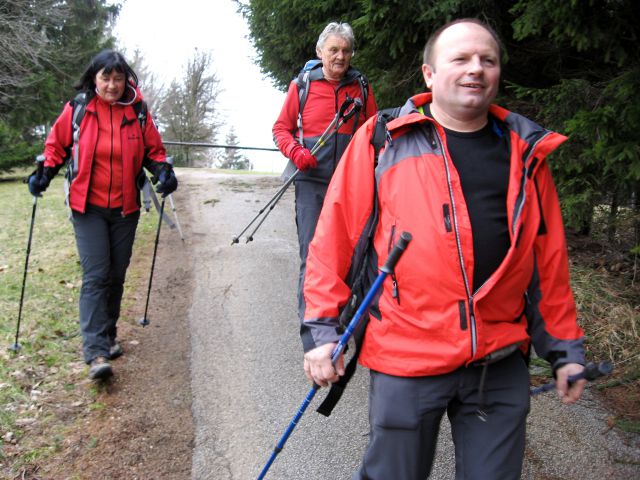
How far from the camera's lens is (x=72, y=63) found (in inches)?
882

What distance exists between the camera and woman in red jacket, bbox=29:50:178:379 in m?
4.54

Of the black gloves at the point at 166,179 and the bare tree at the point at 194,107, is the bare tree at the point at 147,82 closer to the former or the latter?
the bare tree at the point at 194,107

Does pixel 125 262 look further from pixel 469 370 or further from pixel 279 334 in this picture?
pixel 469 370

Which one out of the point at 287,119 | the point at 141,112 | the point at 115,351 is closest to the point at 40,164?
the point at 141,112

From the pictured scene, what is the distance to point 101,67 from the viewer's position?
4.46 meters

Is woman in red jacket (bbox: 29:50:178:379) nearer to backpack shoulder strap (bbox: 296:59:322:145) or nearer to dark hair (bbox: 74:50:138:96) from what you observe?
dark hair (bbox: 74:50:138:96)

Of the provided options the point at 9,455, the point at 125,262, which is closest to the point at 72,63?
the point at 125,262

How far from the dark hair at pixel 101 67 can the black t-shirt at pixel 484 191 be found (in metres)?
2.97

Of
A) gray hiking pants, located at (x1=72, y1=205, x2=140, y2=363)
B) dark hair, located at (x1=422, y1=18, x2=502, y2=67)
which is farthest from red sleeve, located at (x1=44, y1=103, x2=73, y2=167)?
dark hair, located at (x1=422, y1=18, x2=502, y2=67)

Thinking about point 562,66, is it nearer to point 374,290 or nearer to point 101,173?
point 101,173

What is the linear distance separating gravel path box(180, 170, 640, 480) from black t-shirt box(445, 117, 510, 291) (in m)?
1.80

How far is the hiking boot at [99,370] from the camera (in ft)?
14.5

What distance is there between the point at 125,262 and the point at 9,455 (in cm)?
168

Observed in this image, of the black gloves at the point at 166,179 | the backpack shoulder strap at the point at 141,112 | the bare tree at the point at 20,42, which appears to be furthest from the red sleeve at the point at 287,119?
the bare tree at the point at 20,42
